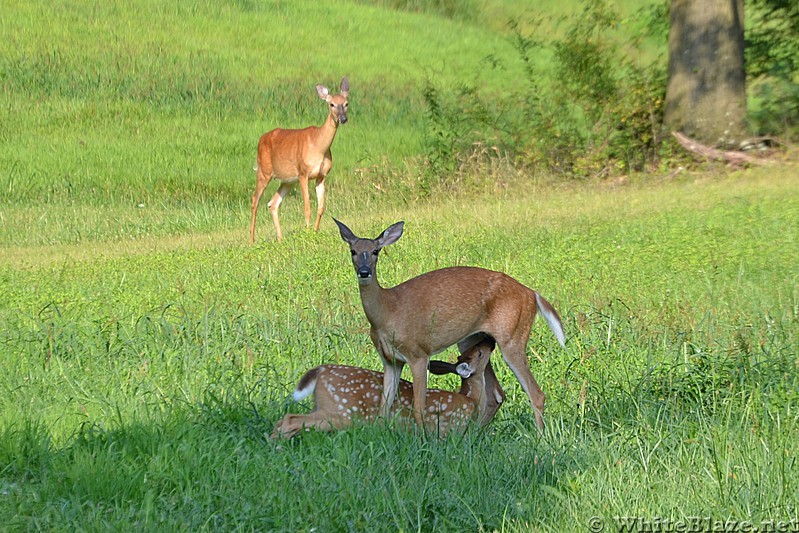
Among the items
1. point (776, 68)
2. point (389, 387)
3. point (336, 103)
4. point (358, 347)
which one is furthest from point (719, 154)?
point (389, 387)

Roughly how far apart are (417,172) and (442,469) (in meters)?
12.7

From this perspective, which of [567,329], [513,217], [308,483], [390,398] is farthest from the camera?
[513,217]

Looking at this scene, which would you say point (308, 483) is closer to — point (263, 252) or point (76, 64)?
point (263, 252)

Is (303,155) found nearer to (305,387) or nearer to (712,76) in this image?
(712,76)

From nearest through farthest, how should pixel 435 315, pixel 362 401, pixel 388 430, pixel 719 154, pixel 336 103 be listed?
1. pixel 388 430
2. pixel 362 401
3. pixel 435 315
4. pixel 336 103
5. pixel 719 154

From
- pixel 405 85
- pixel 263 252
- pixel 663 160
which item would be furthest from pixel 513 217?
pixel 405 85

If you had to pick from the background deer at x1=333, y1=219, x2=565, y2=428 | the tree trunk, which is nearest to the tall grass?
the background deer at x1=333, y1=219, x2=565, y2=428

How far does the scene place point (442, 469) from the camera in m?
4.97

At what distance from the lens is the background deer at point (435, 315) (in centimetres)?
596

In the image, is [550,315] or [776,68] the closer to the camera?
[550,315]

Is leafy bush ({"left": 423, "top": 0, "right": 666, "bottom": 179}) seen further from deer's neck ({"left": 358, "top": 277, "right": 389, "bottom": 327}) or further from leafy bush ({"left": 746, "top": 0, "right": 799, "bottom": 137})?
deer's neck ({"left": 358, "top": 277, "right": 389, "bottom": 327})

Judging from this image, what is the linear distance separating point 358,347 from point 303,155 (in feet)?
27.2

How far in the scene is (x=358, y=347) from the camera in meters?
7.55

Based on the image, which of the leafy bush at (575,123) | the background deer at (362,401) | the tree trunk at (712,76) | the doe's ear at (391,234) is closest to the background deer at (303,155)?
the leafy bush at (575,123)
